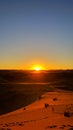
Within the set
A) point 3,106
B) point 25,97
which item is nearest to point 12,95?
point 25,97

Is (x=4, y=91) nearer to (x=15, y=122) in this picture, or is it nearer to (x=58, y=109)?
(x=58, y=109)

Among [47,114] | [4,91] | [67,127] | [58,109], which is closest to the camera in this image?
[67,127]

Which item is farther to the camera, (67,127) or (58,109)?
(58,109)

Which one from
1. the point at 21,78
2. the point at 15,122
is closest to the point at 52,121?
the point at 15,122

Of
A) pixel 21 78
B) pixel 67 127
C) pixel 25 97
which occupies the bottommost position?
pixel 67 127

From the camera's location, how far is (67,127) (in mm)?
12914

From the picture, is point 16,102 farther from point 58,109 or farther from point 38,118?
point 38,118

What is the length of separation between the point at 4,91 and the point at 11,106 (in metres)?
6.12

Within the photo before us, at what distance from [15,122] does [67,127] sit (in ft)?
11.3

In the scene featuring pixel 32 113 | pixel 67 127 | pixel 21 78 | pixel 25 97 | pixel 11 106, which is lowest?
pixel 67 127

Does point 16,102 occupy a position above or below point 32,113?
above

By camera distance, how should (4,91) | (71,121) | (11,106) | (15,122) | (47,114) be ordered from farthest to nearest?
(4,91), (11,106), (47,114), (15,122), (71,121)

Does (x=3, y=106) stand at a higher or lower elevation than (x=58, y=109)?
higher

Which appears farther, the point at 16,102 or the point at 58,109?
the point at 16,102
